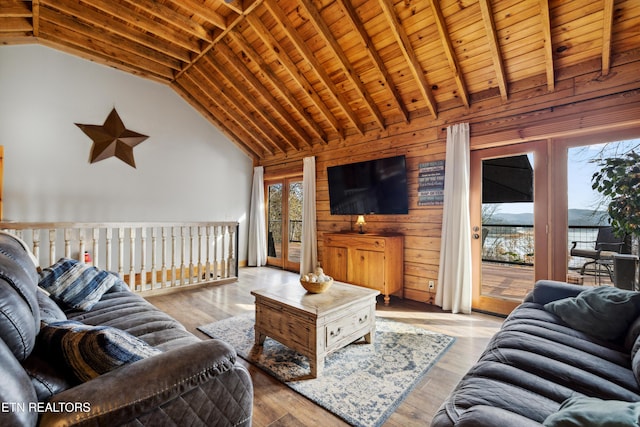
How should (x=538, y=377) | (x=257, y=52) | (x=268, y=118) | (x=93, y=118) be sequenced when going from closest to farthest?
(x=538, y=377)
(x=257, y=52)
(x=93, y=118)
(x=268, y=118)

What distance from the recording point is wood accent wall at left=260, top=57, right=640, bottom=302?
101 inches

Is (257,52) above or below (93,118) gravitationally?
above

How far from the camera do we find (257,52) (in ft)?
12.8

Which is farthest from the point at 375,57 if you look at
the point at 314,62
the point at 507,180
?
the point at 507,180

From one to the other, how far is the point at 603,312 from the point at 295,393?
6.15 feet

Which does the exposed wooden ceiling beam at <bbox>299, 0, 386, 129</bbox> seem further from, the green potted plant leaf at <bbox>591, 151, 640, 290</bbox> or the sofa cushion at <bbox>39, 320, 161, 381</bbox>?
the sofa cushion at <bbox>39, 320, 161, 381</bbox>

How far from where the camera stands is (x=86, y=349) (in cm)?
90

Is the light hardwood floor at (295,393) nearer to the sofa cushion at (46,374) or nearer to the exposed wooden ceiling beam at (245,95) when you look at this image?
the sofa cushion at (46,374)

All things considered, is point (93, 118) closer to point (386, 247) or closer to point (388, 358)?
point (386, 247)

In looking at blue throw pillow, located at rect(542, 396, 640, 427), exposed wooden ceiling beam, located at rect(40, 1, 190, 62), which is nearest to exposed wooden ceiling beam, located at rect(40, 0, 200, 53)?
exposed wooden ceiling beam, located at rect(40, 1, 190, 62)

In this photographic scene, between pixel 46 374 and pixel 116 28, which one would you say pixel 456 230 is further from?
pixel 116 28

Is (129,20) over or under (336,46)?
over

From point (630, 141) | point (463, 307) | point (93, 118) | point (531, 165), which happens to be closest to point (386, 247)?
point (463, 307)

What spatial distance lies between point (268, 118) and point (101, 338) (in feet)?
14.5
